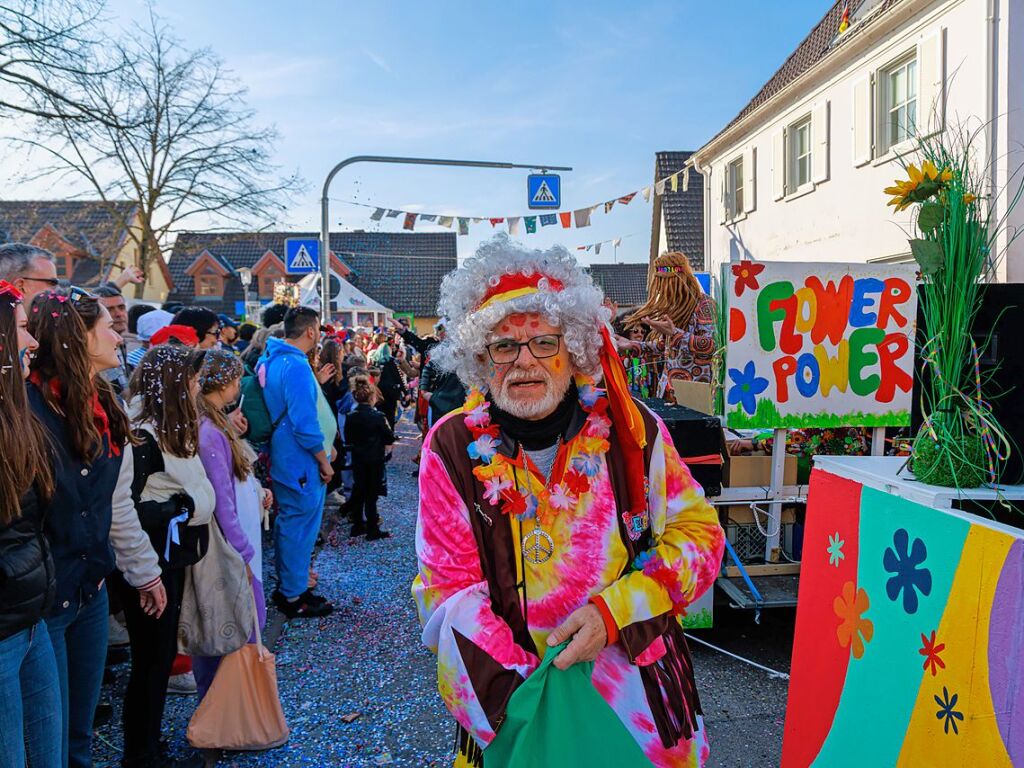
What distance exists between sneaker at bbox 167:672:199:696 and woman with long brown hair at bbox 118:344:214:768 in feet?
2.46

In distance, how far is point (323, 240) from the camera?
39.1 ft

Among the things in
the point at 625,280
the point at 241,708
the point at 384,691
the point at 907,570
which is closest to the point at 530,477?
the point at 907,570

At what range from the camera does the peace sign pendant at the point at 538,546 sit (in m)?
1.94

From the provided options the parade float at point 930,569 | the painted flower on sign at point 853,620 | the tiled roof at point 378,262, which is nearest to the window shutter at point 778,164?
the parade float at point 930,569

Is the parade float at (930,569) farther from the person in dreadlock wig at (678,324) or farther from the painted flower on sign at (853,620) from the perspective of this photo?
the person in dreadlock wig at (678,324)

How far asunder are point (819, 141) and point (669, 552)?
1273cm

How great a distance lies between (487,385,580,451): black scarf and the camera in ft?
6.80

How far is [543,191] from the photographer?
13.9 m

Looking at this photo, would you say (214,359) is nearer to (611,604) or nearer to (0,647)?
(0,647)

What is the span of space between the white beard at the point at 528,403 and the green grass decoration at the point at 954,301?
1.19m

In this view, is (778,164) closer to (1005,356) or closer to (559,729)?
(1005,356)

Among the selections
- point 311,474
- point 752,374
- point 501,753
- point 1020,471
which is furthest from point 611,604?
point 311,474

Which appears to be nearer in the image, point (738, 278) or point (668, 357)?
point (738, 278)

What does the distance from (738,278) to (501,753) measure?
114 inches
